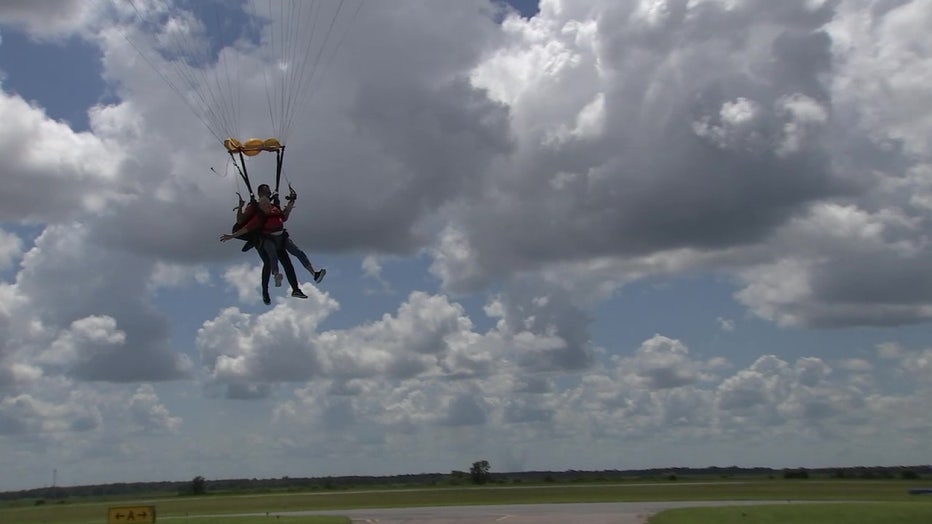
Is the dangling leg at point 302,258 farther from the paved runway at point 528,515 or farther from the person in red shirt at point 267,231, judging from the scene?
the paved runway at point 528,515

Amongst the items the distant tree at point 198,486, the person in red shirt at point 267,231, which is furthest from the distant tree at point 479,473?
the person in red shirt at point 267,231

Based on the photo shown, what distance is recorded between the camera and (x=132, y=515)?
32031 millimetres

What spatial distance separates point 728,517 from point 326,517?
73.6 ft

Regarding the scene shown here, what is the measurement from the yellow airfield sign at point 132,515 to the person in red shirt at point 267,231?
11.8 meters

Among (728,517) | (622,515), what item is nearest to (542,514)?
(622,515)

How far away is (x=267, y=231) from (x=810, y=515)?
31.1 meters

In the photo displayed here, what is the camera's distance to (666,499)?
66938 millimetres

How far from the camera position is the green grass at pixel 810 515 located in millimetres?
41875

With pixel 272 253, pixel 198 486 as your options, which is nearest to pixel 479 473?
pixel 198 486

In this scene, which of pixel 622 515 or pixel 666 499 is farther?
pixel 666 499

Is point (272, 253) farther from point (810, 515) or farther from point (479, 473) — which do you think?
point (479, 473)

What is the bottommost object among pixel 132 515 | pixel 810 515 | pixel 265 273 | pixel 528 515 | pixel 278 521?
pixel 810 515

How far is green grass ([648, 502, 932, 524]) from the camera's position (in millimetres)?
41875

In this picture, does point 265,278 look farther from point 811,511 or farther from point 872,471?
point 872,471
